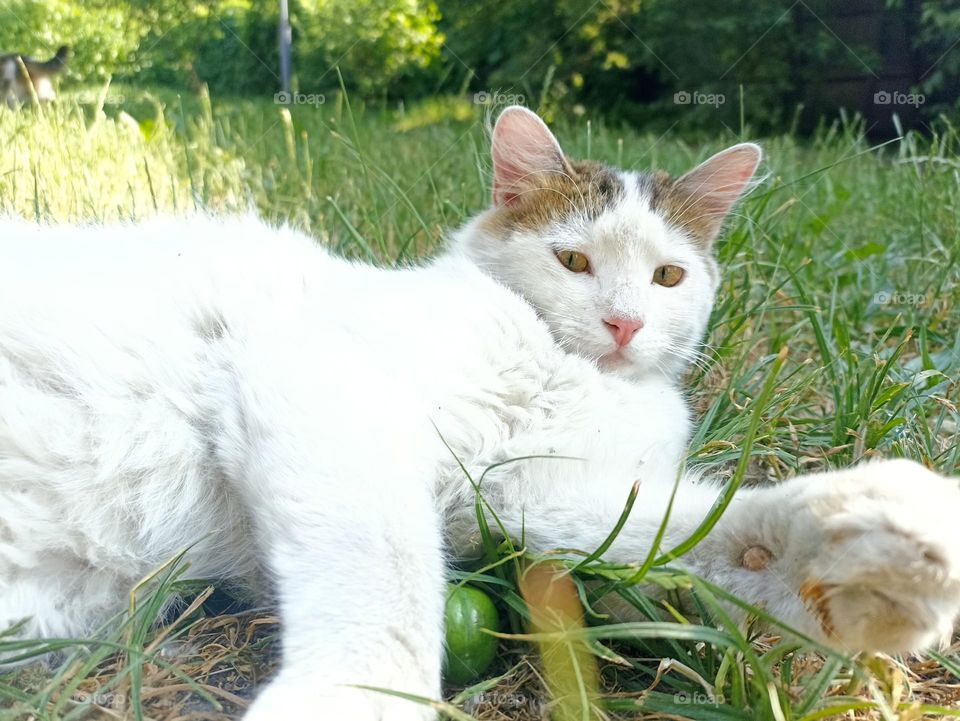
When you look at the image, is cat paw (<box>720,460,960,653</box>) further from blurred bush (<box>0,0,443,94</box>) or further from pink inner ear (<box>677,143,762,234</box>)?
blurred bush (<box>0,0,443,94</box>)

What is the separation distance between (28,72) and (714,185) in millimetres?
3270

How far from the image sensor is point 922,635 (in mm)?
1019

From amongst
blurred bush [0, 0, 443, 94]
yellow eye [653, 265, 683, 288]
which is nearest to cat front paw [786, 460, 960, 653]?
yellow eye [653, 265, 683, 288]

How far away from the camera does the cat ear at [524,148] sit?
2133 mm

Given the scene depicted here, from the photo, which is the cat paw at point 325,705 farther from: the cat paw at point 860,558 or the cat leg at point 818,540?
the cat paw at point 860,558

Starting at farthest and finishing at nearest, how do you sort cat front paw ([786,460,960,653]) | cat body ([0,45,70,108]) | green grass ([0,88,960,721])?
cat body ([0,45,70,108]) → green grass ([0,88,960,721]) → cat front paw ([786,460,960,653])

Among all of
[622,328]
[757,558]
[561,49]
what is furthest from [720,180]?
[561,49]

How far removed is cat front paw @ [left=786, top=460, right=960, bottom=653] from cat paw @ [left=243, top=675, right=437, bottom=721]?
0.60 meters

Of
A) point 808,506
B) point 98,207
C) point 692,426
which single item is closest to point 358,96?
point 98,207

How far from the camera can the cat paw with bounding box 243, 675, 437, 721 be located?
40.5 inches

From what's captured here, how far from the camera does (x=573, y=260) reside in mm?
1953

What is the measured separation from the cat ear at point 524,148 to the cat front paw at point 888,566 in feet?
4.34

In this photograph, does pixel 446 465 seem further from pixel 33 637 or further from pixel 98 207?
pixel 98 207

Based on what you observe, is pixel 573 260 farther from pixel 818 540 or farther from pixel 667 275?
pixel 818 540
